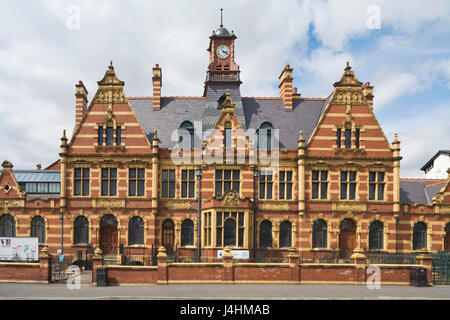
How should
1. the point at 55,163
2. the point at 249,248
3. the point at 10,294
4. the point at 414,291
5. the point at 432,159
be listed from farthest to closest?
the point at 432,159, the point at 55,163, the point at 249,248, the point at 414,291, the point at 10,294

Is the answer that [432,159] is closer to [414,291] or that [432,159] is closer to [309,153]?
[309,153]

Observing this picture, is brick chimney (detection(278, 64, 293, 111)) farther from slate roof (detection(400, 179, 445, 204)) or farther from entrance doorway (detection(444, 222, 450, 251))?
entrance doorway (detection(444, 222, 450, 251))

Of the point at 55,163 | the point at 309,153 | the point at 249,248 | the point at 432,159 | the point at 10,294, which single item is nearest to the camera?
the point at 10,294

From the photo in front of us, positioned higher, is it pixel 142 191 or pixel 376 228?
pixel 142 191

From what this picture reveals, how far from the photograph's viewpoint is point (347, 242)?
37000mm

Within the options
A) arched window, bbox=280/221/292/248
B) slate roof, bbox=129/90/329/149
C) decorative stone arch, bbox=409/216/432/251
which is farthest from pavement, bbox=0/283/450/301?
slate roof, bbox=129/90/329/149

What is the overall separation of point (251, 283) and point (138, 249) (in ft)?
43.7

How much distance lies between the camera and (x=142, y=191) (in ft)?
122

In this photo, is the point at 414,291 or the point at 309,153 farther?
the point at 309,153

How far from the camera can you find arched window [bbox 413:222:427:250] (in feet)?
122

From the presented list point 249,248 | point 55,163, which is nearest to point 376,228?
point 249,248

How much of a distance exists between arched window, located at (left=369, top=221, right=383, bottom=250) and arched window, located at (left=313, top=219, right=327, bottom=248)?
12.6 ft

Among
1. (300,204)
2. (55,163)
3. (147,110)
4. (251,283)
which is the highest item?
(147,110)

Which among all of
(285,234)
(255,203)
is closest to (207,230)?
(255,203)
